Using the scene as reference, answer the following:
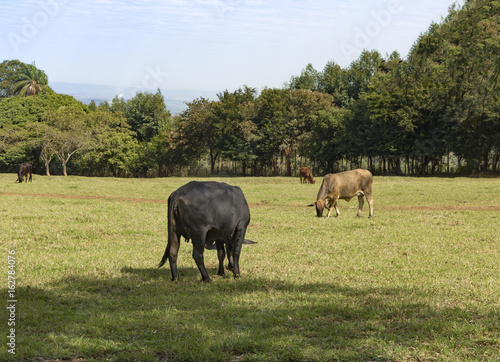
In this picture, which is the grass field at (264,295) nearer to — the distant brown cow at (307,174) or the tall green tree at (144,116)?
the distant brown cow at (307,174)

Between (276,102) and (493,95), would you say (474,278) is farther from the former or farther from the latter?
(276,102)

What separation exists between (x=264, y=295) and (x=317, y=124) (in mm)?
59092

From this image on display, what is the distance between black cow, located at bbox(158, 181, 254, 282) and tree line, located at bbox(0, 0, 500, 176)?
4254 cm

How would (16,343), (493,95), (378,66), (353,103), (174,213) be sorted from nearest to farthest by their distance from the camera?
(16,343) → (174,213) → (493,95) → (353,103) → (378,66)

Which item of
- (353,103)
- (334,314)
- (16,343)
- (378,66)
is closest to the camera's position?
(16,343)

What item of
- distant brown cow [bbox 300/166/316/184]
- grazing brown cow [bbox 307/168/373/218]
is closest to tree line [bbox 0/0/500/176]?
distant brown cow [bbox 300/166/316/184]

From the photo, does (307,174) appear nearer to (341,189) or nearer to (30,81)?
(341,189)

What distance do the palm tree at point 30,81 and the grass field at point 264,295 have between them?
292 feet

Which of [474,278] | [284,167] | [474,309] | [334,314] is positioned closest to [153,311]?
[334,314]

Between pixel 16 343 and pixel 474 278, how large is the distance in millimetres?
8568

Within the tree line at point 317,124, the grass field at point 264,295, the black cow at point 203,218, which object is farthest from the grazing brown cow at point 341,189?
the tree line at point 317,124

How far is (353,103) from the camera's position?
6550 cm

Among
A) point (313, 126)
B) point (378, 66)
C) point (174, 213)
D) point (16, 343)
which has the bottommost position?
point (16, 343)

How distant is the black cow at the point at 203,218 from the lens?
9.51 m
